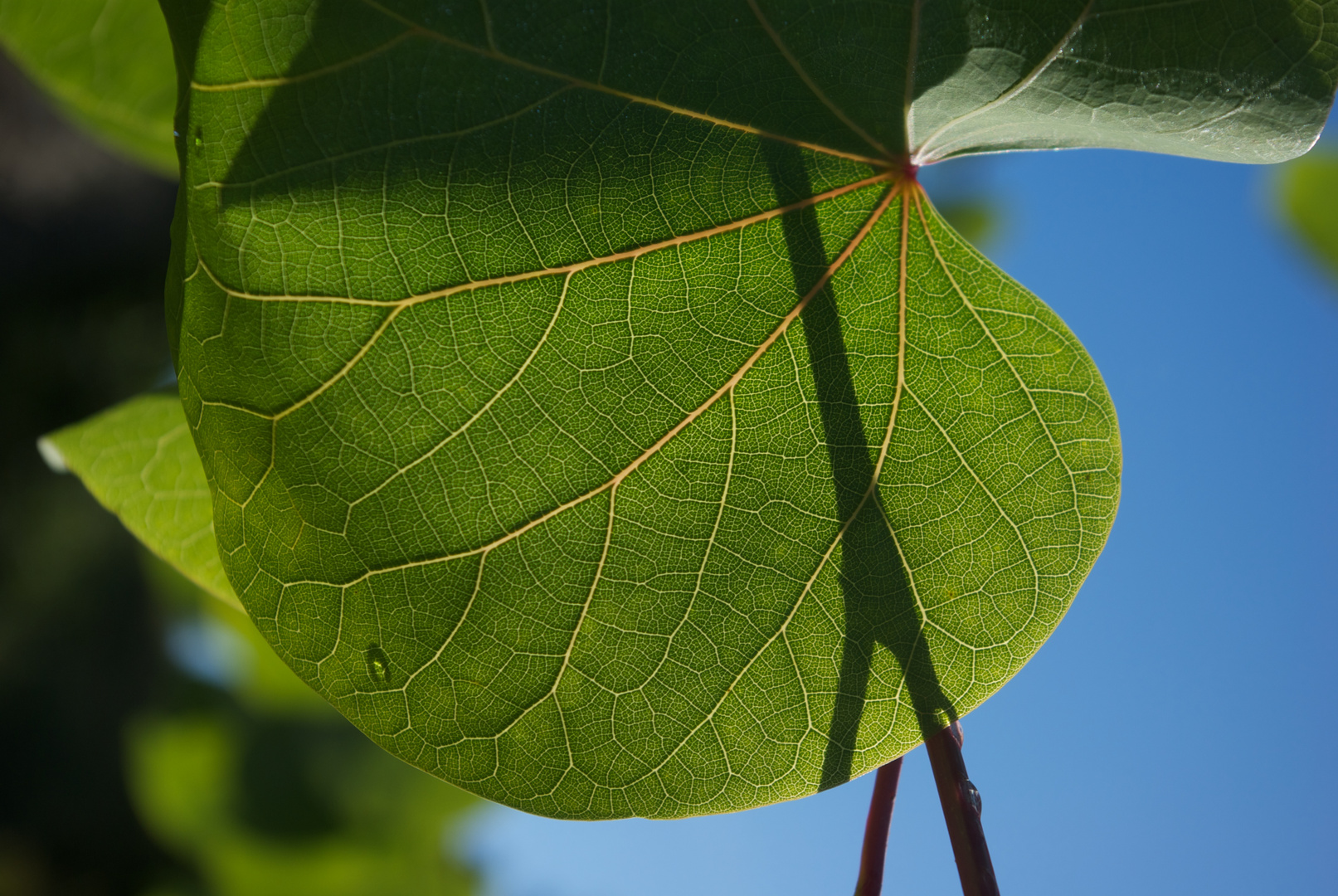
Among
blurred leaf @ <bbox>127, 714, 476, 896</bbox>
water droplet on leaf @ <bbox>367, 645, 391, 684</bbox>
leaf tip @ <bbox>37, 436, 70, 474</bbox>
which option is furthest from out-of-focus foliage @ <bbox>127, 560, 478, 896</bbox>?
water droplet on leaf @ <bbox>367, 645, 391, 684</bbox>

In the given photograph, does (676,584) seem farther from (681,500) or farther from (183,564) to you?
(183,564)

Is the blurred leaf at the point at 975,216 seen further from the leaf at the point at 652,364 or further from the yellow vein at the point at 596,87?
the yellow vein at the point at 596,87

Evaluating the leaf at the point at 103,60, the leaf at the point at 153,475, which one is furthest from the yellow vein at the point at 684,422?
the leaf at the point at 103,60

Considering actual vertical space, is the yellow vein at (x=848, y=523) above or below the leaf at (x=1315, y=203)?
below

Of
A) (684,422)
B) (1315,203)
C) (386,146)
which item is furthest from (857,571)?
(1315,203)

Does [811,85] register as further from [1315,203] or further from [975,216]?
[975,216]

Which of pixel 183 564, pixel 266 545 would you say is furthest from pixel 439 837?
pixel 266 545

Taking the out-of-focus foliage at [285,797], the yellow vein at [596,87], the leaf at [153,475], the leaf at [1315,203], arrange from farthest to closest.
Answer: the out-of-focus foliage at [285,797] → the leaf at [1315,203] → the leaf at [153,475] → the yellow vein at [596,87]

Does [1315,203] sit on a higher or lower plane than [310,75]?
higher
